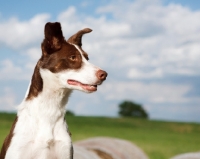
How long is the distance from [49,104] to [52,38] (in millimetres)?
932

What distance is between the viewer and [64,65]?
660cm

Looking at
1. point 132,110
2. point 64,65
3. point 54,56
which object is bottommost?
point 64,65

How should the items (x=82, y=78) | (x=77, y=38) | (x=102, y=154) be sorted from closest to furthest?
(x=82, y=78), (x=77, y=38), (x=102, y=154)

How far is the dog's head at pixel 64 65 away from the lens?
649 cm

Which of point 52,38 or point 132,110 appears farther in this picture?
point 132,110

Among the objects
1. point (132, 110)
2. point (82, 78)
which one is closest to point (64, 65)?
point (82, 78)

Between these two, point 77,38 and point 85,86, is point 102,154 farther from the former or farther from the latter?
point 85,86

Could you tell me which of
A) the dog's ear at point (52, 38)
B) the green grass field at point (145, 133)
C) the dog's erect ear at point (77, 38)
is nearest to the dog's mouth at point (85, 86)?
the dog's ear at point (52, 38)

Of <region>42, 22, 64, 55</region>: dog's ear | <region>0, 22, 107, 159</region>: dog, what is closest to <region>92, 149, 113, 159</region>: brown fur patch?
<region>0, 22, 107, 159</region>: dog

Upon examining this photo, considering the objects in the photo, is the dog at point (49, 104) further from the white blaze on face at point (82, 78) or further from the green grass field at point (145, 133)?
the green grass field at point (145, 133)

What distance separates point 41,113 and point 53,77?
59 cm

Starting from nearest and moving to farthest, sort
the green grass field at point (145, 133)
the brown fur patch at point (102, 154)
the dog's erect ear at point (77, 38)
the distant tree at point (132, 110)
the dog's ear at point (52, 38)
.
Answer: the dog's ear at point (52, 38) < the dog's erect ear at point (77, 38) < the brown fur patch at point (102, 154) < the green grass field at point (145, 133) < the distant tree at point (132, 110)

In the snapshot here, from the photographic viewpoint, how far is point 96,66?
657 cm

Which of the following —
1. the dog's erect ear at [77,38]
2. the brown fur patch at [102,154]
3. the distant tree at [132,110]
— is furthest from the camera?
the distant tree at [132,110]
